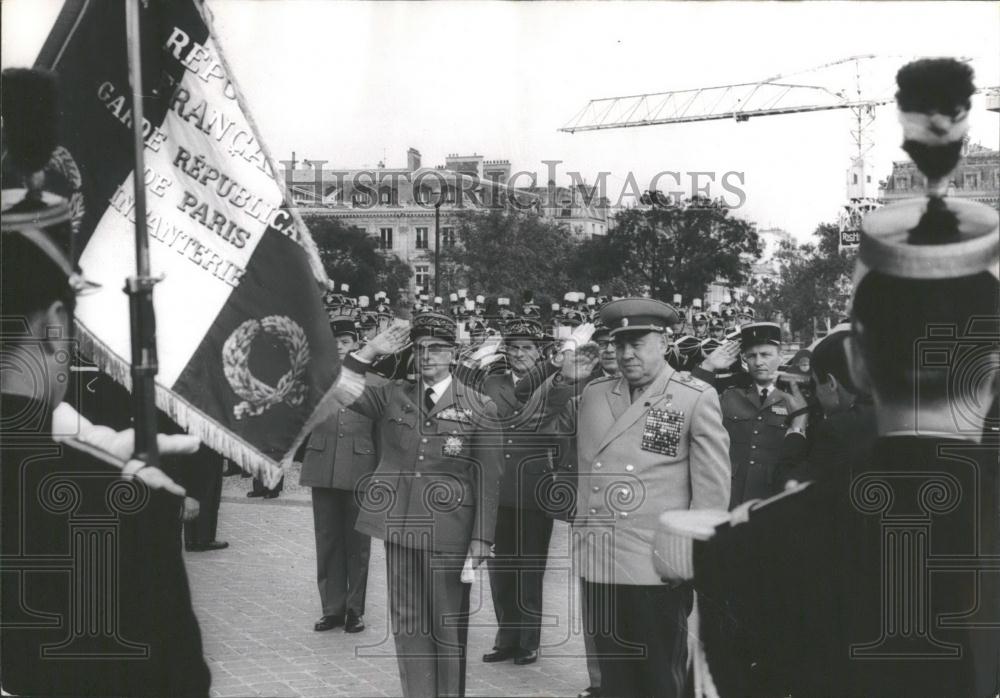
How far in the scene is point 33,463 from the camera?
3.63m

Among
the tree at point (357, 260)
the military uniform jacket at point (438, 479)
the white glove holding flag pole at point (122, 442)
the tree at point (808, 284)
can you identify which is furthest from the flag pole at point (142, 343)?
the tree at point (808, 284)

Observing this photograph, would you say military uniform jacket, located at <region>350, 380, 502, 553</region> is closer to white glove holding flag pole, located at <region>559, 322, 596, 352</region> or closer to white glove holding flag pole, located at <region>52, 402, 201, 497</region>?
white glove holding flag pole, located at <region>559, 322, 596, 352</region>

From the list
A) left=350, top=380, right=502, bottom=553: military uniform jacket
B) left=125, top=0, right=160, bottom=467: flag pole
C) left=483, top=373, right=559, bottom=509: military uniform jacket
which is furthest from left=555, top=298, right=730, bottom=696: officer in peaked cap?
left=125, top=0, right=160, bottom=467: flag pole

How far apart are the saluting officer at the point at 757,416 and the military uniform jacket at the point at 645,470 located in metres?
1.13

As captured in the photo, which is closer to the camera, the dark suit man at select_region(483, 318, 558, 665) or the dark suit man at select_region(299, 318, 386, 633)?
the dark suit man at select_region(483, 318, 558, 665)

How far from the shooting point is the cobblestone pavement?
6.16m

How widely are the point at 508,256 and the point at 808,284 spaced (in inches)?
142

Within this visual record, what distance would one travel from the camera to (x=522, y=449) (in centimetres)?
748

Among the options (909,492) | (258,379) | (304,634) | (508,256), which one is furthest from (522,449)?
(508,256)

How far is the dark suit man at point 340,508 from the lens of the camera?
741 centimetres

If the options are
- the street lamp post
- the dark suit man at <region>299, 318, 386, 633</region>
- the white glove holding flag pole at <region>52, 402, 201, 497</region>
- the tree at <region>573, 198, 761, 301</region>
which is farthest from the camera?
the tree at <region>573, 198, 761, 301</region>

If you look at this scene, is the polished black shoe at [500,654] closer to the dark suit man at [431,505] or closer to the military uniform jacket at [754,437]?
the dark suit man at [431,505]

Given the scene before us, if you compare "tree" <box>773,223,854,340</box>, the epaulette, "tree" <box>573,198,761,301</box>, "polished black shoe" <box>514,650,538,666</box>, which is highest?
"tree" <box>573,198,761,301</box>

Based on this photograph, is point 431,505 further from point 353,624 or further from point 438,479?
point 353,624
